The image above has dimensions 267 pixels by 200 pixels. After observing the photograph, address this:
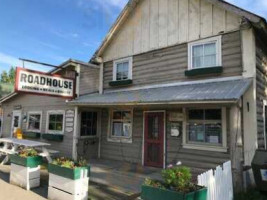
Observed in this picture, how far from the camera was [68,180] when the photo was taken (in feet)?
19.2

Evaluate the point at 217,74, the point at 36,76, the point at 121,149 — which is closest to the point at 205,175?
the point at 217,74

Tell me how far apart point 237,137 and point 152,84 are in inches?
A: 162

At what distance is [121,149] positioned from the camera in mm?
11258

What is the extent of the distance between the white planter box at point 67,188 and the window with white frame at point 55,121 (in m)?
6.56

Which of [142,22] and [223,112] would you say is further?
[142,22]

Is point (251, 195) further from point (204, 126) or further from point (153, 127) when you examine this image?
point (153, 127)

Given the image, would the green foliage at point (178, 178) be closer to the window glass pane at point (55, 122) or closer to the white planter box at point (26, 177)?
the white planter box at point (26, 177)

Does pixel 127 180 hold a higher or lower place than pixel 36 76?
lower

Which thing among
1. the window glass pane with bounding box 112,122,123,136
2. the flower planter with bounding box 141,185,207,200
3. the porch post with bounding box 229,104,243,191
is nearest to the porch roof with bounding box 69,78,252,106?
the porch post with bounding box 229,104,243,191

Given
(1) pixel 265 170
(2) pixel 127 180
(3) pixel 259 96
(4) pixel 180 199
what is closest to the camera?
(4) pixel 180 199

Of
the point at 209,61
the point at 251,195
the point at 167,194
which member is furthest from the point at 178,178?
the point at 209,61

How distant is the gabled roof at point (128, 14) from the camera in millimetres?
7732

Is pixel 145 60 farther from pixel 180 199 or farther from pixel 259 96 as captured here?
pixel 180 199

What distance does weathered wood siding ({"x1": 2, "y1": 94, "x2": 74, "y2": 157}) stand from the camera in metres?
12.2
